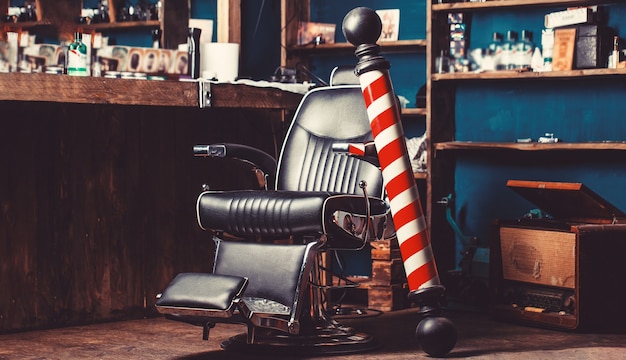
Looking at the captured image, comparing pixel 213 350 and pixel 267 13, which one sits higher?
pixel 267 13

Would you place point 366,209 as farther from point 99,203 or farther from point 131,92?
point 99,203

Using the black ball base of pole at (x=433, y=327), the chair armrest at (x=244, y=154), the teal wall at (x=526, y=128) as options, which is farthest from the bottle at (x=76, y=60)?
the teal wall at (x=526, y=128)

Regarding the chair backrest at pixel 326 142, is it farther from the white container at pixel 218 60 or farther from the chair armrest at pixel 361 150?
the white container at pixel 218 60

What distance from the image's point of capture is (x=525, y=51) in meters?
5.09

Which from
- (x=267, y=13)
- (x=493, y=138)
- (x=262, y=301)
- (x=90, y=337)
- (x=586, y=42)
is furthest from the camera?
(x=267, y=13)

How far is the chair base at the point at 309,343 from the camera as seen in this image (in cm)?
383

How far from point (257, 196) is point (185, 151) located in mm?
1205

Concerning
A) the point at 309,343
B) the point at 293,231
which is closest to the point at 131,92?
the point at 293,231

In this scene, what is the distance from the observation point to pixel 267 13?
5.81m

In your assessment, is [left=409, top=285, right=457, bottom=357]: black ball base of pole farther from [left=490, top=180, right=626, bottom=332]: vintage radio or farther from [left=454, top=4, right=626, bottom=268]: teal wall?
[left=454, top=4, right=626, bottom=268]: teal wall

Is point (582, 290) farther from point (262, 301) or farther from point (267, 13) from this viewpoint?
point (267, 13)

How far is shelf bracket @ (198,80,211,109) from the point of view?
177 inches

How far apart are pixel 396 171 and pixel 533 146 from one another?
1250 mm

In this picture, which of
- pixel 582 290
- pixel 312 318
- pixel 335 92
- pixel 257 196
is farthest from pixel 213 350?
pixel 582 290
